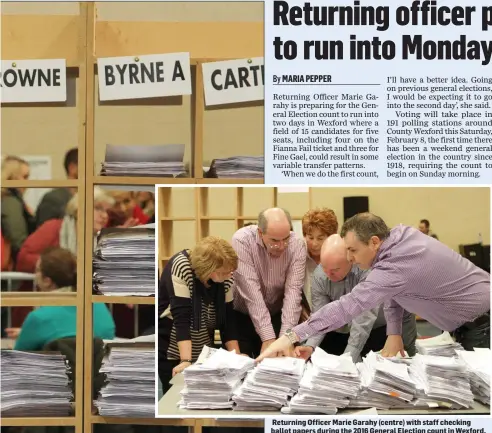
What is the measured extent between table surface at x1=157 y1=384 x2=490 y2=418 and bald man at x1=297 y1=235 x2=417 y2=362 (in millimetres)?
221

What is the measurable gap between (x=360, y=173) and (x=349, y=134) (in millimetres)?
156

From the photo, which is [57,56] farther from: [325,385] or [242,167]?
[325,385]

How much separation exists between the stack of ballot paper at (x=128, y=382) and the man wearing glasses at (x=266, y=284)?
39 centimetres

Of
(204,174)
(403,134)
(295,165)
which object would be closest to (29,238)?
(204,174)

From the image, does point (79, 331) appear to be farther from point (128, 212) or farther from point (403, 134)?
point (403, 134)

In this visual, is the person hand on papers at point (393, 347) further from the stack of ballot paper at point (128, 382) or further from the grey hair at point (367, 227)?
the stack of ballot paper at point (128, 382)

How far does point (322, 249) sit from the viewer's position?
10.4 ft

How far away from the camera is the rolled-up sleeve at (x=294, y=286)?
316cm

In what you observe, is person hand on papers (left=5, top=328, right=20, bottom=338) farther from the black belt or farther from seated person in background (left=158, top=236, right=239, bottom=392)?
the black belt

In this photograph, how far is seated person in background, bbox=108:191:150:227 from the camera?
3160mm

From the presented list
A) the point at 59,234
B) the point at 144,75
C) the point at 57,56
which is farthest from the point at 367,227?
the point at 57,56

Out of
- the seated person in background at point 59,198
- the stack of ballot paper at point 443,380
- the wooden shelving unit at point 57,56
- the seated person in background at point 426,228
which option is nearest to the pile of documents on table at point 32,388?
the wooden shelving unit at point 57,56

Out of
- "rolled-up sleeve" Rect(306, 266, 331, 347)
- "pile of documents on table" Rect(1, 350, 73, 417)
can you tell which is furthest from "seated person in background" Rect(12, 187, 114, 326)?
"rolled-up sleeve" Rect(306, 266, 331, 347)

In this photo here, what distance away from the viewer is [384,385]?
299 cm
